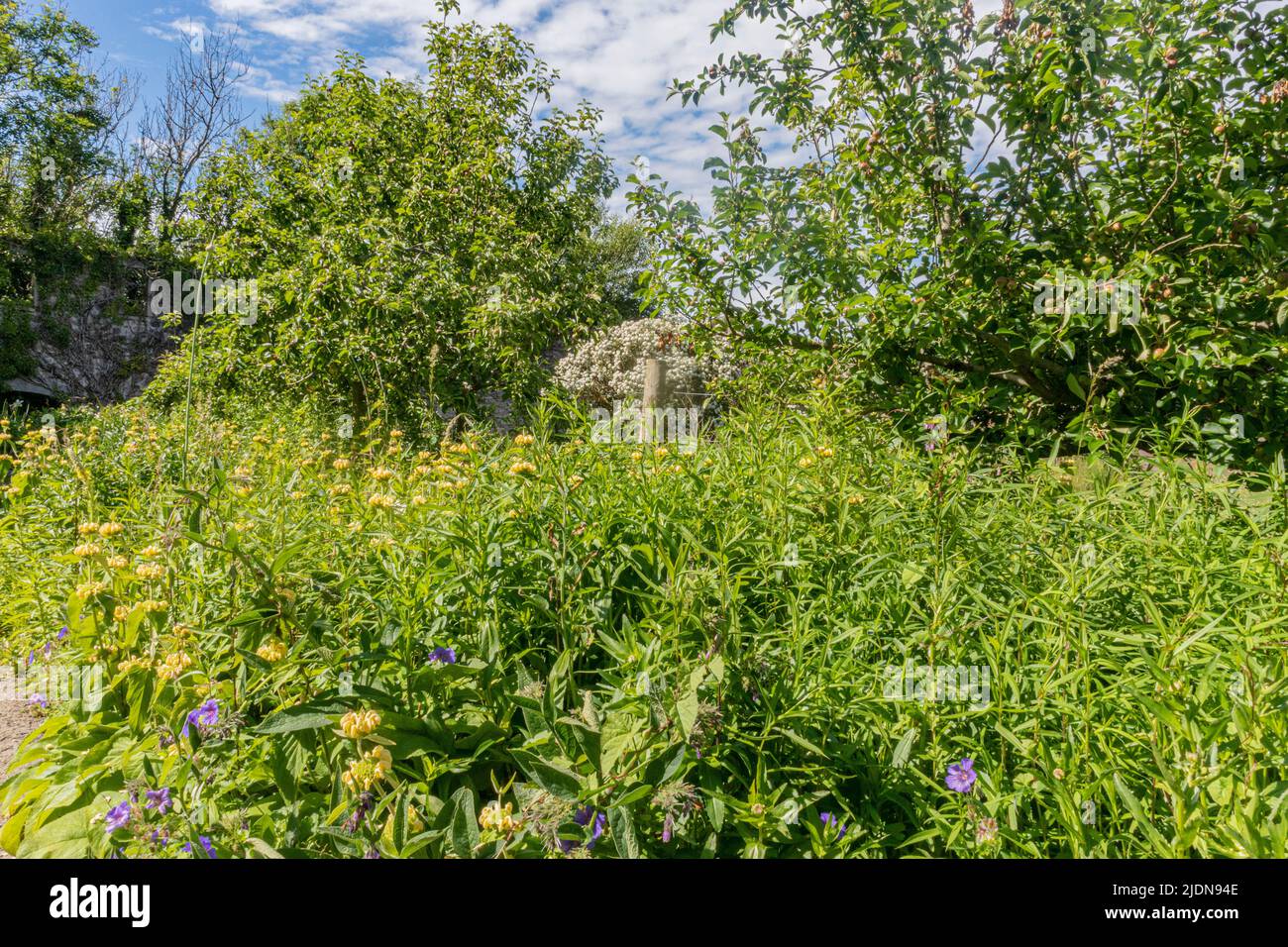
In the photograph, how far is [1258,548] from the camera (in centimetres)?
219

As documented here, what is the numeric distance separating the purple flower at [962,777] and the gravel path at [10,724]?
109 inches

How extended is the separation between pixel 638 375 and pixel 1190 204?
8.12 m

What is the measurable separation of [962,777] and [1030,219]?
12.4 ft

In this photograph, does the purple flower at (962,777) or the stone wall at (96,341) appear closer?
the purple flower at (962,777)

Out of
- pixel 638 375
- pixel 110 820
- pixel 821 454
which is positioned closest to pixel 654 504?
pixel 821 454

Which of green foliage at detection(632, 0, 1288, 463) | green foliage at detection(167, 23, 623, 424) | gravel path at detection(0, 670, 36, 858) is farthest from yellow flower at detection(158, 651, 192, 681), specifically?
green foliage at detection(167, 23, 623, 424)

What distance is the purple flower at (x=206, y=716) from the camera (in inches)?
61.4

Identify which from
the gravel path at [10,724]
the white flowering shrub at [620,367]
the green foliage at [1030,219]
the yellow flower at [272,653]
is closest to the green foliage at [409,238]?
the white flowering shrub at [620,367]

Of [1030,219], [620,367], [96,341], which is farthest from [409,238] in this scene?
[96,341]

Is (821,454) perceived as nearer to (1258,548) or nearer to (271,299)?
(1258,548)

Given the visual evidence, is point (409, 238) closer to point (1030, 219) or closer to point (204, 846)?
point (1030, 219)

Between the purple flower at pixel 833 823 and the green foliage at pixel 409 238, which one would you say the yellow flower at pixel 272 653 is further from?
the green foliage at pixel 409 238

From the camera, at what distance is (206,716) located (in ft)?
5.18

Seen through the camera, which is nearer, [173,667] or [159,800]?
[159,800]
